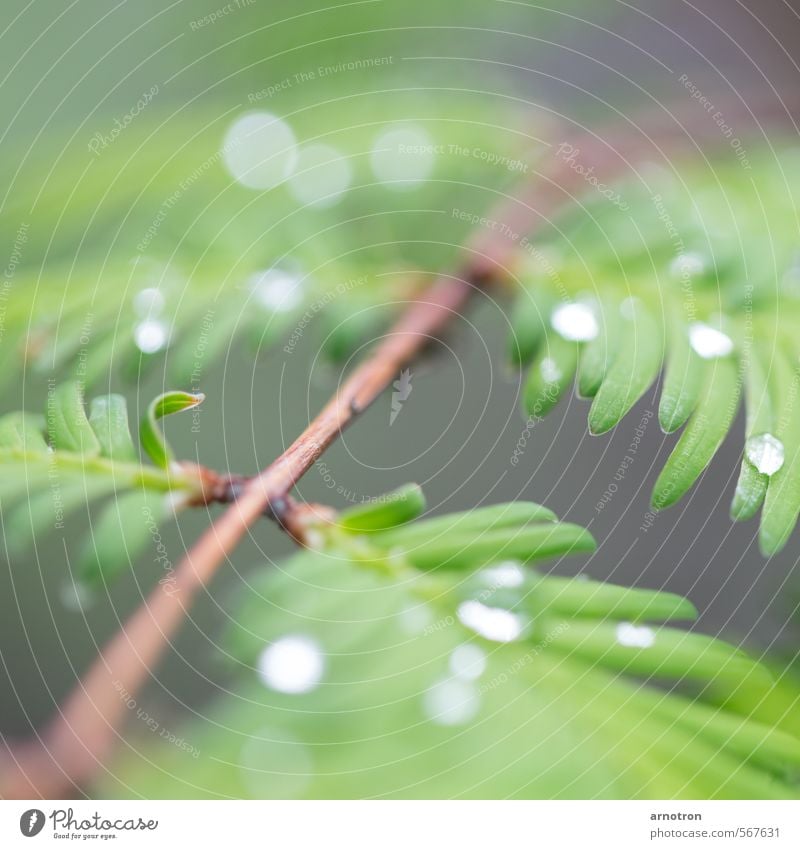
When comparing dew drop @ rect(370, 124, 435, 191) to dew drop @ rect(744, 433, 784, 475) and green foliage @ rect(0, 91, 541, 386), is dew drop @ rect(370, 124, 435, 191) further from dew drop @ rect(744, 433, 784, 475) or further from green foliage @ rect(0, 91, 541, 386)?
→ dew drop @ rect(744, 433, 784, 475)

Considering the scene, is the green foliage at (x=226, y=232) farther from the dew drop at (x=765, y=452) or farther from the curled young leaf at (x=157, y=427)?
the dew drop at (x=765, y=452)

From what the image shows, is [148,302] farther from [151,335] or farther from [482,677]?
[482,677]

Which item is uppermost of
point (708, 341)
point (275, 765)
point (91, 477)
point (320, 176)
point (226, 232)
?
point (320, 176)

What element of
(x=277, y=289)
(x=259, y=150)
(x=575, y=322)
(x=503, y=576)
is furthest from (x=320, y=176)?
(x=503, y=576)

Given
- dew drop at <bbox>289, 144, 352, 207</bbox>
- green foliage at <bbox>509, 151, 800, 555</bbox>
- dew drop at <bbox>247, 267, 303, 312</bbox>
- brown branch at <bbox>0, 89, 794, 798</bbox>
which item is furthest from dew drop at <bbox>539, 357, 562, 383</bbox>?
dew drop at <bbox>289, 144, 352, 207</bbox>

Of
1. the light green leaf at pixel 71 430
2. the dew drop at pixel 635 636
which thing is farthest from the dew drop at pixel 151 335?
the dew drop at pixel 635 636
